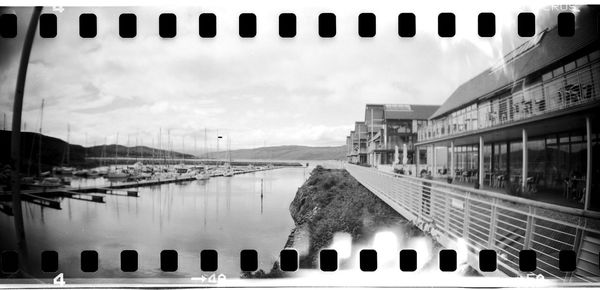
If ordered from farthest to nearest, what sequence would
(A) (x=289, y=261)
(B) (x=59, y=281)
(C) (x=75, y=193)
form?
(C) (x=75, y=193) < (B) (x=59, y=281) < (A) (x=289, y=261)

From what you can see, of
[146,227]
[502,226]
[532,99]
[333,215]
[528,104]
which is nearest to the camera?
[146,227]

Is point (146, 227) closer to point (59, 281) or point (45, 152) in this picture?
point (59, 281)

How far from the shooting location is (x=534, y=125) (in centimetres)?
903

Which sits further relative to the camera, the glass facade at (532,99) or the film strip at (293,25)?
the glass facade at (532,99)

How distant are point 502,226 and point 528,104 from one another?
16.6ft

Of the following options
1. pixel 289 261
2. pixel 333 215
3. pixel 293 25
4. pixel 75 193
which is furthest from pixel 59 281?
pixel 333 215

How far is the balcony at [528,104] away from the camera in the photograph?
6.82 metres

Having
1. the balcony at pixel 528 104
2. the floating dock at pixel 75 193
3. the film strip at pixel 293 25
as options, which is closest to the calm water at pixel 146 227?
the floating dock at pixel 75 193

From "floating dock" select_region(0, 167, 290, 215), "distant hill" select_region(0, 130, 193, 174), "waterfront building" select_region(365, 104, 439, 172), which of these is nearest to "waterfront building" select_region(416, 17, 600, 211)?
"waterfront building" select_region(365, 104, 439, 172)

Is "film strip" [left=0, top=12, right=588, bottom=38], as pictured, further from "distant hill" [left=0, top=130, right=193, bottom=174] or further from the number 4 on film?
the number 4 on film

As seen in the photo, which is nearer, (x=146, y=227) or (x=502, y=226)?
(x=146, y=227)

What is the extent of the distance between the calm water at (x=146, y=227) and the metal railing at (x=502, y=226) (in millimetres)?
3094

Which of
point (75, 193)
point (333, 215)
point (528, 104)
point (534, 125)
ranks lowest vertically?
point (333, 215)

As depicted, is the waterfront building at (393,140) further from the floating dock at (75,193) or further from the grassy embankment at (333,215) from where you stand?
the floating dock at (75,193)
